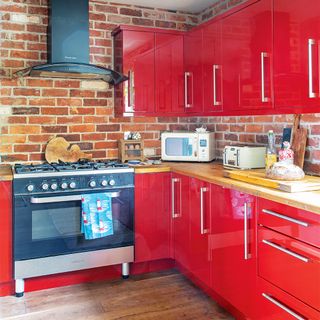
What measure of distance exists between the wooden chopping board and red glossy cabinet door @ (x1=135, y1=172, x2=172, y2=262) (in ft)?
2.16

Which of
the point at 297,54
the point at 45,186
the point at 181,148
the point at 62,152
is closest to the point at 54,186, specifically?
the point at 45,186

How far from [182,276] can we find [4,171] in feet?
5.30

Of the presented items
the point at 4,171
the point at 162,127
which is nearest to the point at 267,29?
the point at 162,127

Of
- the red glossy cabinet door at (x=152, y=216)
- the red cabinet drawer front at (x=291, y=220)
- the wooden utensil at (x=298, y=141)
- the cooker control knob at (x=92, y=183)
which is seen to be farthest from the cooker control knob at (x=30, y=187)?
the wooden utensil at (x=298, y=141)

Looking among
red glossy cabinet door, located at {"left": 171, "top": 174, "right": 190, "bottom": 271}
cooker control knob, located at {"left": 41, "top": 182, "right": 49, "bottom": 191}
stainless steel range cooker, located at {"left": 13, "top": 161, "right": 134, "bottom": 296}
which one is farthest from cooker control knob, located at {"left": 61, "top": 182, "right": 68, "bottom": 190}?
red glossy cabinet door, located at {"left": 171, "top": 174, "right": 190, "bottom": 271}

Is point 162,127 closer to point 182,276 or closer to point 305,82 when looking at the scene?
point 182,276

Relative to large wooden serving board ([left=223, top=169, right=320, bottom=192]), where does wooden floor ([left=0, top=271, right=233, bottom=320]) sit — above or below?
below

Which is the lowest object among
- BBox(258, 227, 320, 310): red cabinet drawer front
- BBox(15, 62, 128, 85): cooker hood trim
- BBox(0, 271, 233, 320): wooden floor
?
BBox(0, 271, 233, 320): wooden floor

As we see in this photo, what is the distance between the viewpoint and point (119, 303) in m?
2.71

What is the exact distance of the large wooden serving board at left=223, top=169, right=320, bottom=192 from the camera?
201cm

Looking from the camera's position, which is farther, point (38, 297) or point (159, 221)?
point (159, 221)

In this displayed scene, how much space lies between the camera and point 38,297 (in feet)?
9.27

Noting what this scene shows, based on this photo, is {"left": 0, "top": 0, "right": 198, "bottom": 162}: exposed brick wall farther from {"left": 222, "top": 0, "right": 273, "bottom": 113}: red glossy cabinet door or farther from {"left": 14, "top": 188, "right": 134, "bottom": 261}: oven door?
{"left": 222, "top": 0, "right": 273, "bottom": 113}: red glossy cabinet door

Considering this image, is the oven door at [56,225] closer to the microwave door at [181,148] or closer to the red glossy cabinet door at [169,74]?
the microwave door at [181,148]
